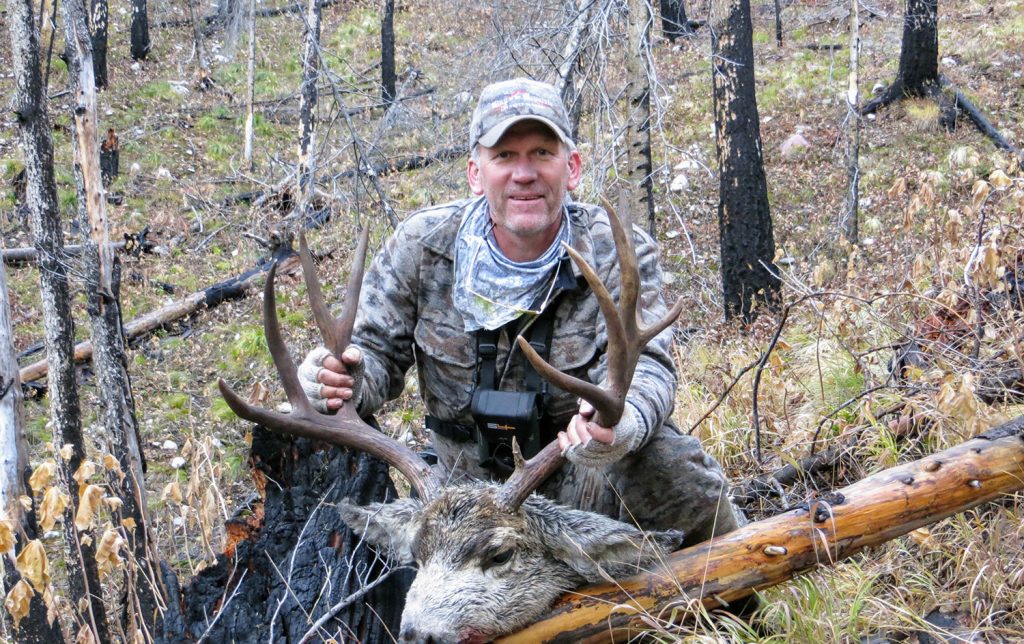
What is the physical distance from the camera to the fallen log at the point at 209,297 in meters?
12.1

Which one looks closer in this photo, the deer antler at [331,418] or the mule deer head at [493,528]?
the mule deer head at [493,528]

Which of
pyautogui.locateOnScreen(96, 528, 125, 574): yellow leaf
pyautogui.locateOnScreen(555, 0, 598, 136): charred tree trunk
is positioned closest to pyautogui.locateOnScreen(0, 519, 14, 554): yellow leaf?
pyautogui.locateOnScreen(96, 528, 125, 574): yellow leaf

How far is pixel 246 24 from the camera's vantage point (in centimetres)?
2405

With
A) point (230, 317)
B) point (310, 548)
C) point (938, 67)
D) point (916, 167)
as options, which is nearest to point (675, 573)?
point (310, 548)

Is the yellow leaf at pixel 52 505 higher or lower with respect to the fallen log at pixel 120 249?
higher

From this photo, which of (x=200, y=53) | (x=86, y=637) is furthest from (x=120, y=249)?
(x=200, y=53)

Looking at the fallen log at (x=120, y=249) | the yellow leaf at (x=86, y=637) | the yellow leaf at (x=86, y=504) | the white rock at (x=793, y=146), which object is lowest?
the fallen log at (x=120, y=249)

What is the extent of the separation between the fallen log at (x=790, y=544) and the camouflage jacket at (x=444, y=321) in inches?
33.6

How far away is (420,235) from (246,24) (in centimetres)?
2170

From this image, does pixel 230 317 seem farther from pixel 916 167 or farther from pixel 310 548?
pixel 916 167

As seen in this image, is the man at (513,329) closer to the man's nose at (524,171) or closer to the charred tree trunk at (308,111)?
the man's nose at (524,171)

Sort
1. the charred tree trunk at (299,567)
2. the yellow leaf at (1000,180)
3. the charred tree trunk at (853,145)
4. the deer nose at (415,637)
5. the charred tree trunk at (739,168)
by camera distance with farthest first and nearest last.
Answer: the charred tree trunk at (853,145) < the charred tree trunk at (739,168) < the yellow leaf at (1000,180) < the charred tree trunk at (299,567) < the deer nose at (415,637)

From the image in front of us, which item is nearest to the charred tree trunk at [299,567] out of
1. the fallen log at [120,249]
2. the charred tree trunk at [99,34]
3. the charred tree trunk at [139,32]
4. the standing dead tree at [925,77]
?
the fallen log at [120,249]

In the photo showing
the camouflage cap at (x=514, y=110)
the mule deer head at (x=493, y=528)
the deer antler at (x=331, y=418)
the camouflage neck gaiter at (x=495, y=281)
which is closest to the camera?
the mule deer head at (x=493, y=528)
